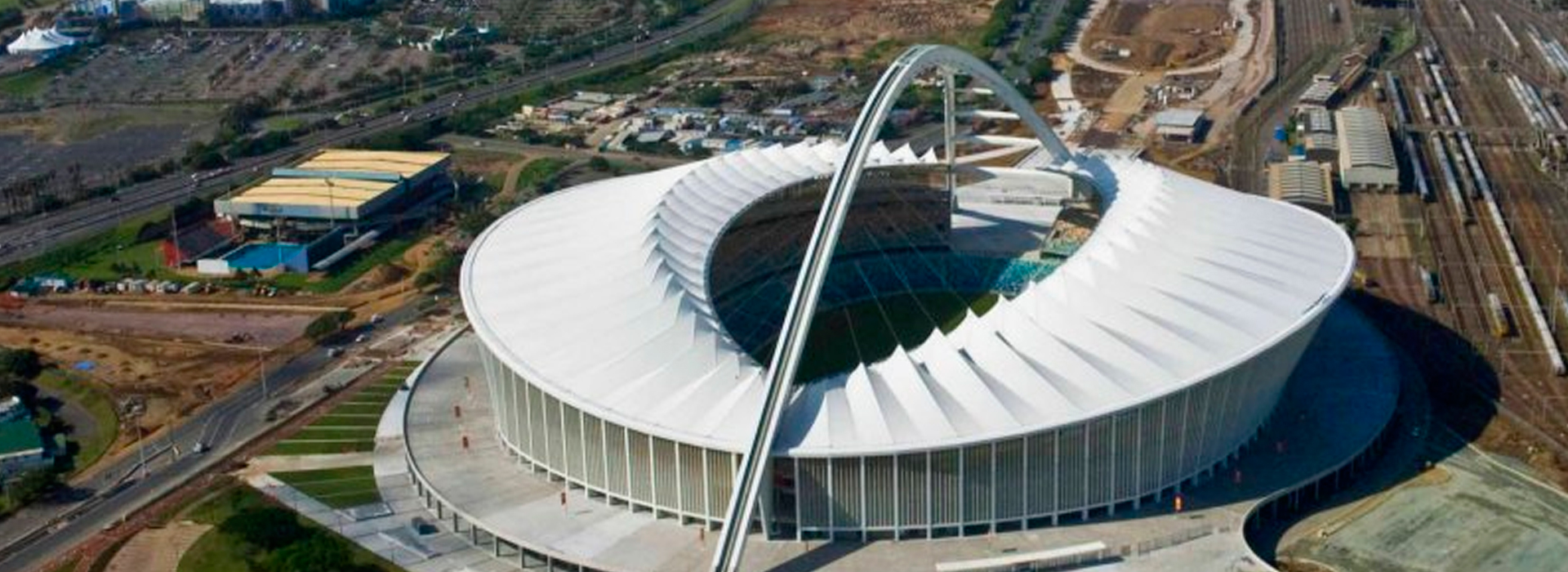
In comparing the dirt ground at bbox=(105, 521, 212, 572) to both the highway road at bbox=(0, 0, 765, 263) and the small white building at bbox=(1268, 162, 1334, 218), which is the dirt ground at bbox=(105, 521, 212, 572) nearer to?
the highway road at bbox=(0, 0, 765, 263)

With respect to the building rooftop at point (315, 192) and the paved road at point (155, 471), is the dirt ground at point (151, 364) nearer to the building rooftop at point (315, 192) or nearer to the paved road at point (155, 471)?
the paved road at point (155, 471)

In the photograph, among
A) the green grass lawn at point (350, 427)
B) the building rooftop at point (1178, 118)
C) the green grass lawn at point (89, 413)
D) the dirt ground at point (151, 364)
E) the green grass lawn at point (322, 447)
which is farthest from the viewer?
the building rooftop at point (1178, 118)

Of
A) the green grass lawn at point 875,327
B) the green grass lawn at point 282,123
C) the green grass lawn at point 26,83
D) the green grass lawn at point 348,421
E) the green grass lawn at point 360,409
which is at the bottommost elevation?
the green grass lawn at point 26,83

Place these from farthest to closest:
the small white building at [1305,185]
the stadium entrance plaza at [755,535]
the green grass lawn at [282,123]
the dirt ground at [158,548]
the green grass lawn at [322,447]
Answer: the green grass lawn at [282,123], the small white building at [1305,185], the green grass lawn at [322,447], the dirt ground at [158,548], the stadium entrance plaza at [755,535]

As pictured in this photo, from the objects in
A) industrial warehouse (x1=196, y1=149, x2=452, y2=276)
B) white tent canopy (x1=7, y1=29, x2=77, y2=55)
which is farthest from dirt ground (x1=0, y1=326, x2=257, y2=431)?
white tent canopy (x1=7, y1=29, x2=77, y2=55)

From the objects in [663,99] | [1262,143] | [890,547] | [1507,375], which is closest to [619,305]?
[890,547]

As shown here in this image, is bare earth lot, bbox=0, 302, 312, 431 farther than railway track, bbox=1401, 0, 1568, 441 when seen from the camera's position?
Yes

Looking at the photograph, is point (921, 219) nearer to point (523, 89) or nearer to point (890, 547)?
point (890, 547)

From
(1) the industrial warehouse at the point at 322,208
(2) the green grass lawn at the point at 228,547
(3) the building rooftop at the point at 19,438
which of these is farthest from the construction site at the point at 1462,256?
(1) the industrial warehouse at the point at 322,208
